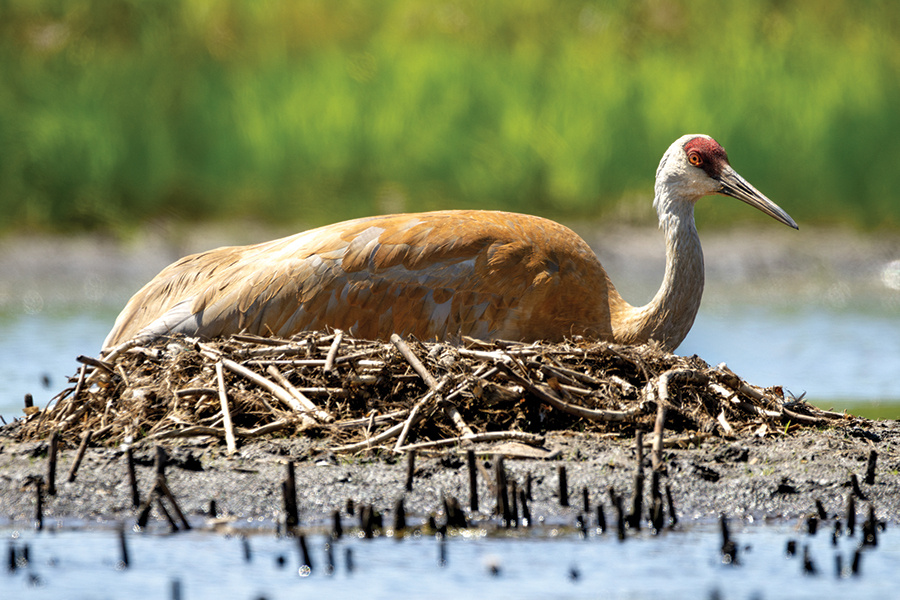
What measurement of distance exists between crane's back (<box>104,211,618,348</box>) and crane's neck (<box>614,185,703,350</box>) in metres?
0.24

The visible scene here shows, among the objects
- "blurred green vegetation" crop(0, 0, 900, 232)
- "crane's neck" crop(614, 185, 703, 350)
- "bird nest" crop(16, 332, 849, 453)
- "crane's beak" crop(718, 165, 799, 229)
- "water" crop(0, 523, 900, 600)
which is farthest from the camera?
"blurred green vegetation" crop(0, 0, 900, 232)

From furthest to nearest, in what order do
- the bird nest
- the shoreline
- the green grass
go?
the green grass < the bird nest < the shoreline

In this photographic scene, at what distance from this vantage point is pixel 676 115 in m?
16.6

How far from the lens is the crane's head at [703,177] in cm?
796

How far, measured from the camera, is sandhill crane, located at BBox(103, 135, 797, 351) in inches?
291

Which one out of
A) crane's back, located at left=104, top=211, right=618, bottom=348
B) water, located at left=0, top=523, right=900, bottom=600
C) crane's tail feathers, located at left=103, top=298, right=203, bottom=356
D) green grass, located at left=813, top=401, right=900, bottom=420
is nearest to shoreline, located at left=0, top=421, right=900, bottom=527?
water, located at left=0, top=523, right=900, bottom=600

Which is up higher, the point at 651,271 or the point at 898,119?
the point at 898,119

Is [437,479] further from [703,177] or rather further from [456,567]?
[703,177]

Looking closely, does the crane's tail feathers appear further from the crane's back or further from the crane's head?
the crane's head

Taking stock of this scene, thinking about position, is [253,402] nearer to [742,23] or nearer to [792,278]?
[792,278]

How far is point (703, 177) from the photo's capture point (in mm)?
7973

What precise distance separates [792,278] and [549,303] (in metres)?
8.30

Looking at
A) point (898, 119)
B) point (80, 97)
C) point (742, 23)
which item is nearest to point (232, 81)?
point (80, 97)

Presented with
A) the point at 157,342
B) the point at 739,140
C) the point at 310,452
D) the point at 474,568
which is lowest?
the point at 474,568
